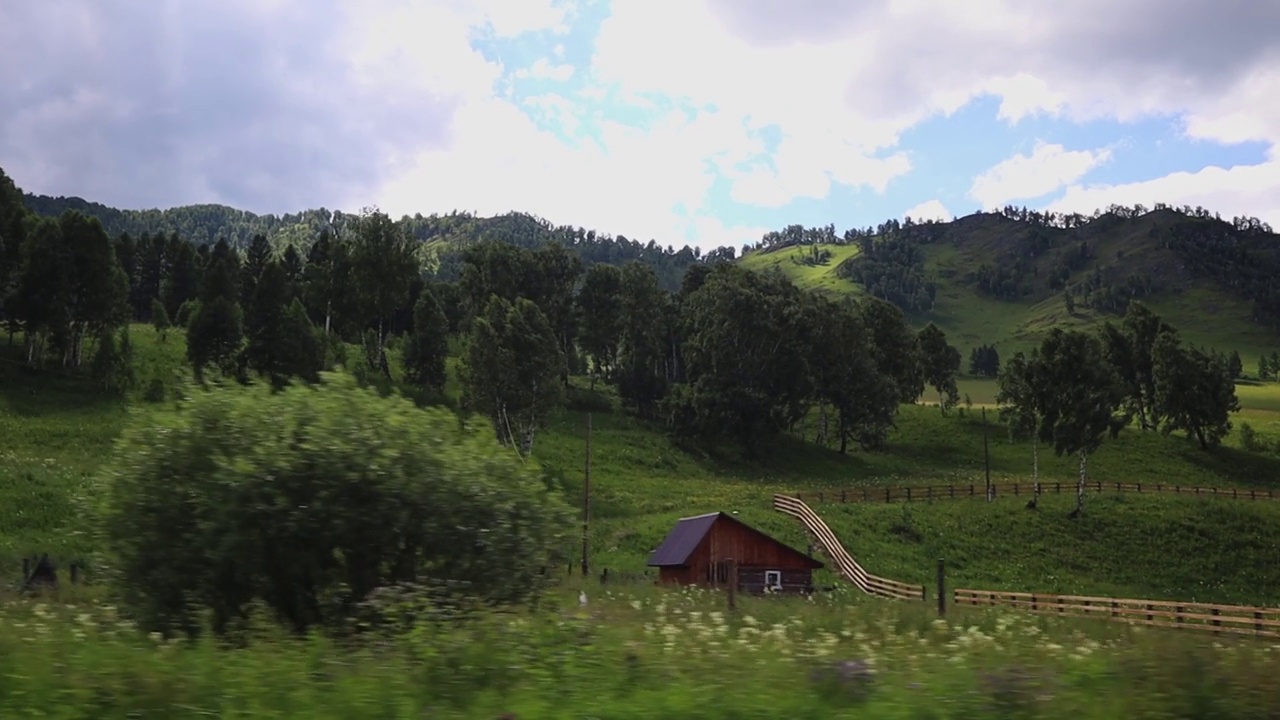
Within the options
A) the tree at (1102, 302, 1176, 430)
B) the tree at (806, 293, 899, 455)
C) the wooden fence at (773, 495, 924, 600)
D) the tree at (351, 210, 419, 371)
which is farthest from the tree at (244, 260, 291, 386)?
the tree at (1102, 302, 1176, 430)

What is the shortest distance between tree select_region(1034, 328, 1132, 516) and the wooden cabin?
27.4 m

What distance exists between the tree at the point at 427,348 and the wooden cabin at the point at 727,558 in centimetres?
4027

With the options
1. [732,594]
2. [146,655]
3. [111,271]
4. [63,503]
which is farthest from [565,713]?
[111,271]

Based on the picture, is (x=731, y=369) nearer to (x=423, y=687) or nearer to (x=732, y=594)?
(x=732, y=594)

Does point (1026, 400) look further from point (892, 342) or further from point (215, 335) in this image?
point (215, 335)

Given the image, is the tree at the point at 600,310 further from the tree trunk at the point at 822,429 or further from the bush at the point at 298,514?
the bush at the point at 298,514

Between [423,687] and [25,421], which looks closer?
[423,687]

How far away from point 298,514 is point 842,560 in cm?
4176

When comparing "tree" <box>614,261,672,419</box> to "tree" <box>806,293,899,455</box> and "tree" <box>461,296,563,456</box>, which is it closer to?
"tree" <box>806,293,899,455</box>

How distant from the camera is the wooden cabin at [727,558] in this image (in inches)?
1597

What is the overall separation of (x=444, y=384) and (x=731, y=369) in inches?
973

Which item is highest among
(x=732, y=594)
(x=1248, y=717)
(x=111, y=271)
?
(x=111, y=271)

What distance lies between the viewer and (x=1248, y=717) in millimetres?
7137

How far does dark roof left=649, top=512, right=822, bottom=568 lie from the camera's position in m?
40.5
